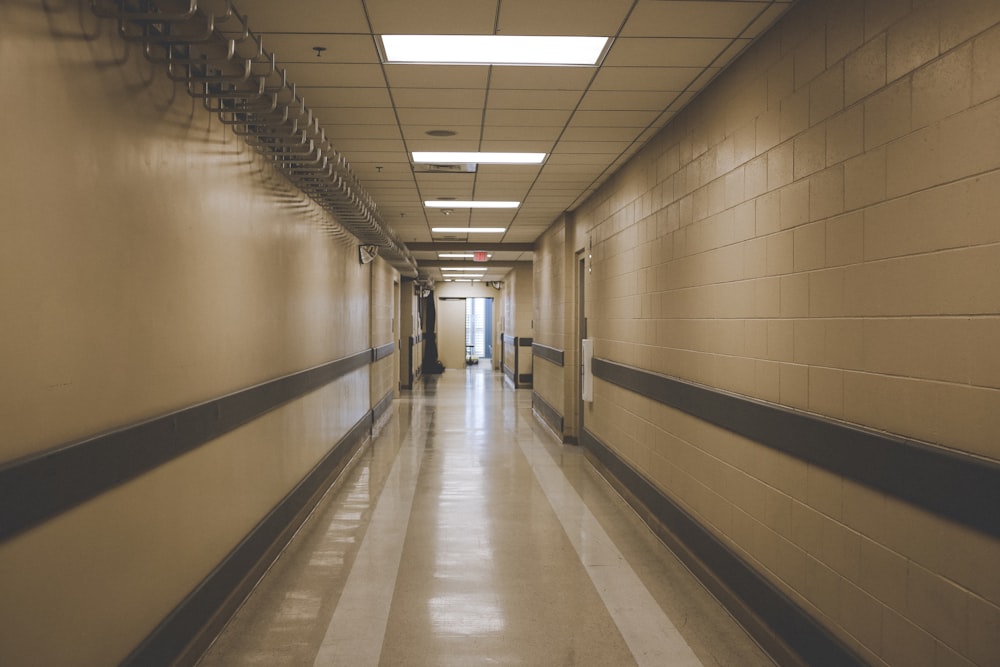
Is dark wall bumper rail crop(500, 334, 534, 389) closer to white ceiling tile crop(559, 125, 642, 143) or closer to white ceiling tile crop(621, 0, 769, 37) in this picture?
white ceiling tile crop(559, 125, 642, 143)

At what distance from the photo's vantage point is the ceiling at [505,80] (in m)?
2.99

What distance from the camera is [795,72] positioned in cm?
294

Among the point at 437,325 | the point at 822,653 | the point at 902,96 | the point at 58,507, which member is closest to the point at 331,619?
the point at 58,507

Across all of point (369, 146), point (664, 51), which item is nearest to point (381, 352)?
point (369, 146)

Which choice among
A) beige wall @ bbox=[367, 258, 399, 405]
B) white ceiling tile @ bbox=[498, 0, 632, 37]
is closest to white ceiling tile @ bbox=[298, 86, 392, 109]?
white ceiling tile @ bbox=[498, 0, 632, 37]

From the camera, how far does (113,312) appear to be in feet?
7.51

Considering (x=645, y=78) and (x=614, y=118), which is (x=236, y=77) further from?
(x=614, y=118)

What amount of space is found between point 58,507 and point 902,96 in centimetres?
284

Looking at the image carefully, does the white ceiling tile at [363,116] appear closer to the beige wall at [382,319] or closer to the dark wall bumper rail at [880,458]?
the dark wall bumper rail at [880,458]

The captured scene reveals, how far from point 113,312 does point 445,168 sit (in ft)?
13.4

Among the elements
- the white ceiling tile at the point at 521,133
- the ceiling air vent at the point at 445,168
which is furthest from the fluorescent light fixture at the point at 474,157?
the white ceiling tile at the point at 521,133

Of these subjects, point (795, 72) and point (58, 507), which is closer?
point (58, 507)

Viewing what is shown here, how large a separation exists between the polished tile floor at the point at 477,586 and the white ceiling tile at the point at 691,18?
2.78m

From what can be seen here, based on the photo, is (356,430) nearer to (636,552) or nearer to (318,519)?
(318,519)
